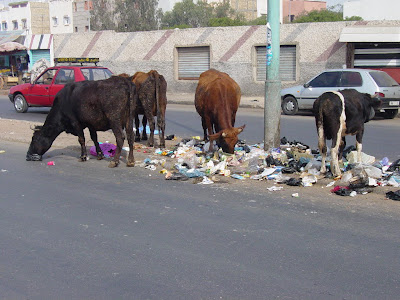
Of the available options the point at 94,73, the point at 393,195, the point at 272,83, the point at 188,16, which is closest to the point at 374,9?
the point at 188,16

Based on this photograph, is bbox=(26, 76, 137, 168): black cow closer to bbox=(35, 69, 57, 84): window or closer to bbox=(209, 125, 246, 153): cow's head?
bbox=(209, 125, 246, 153): cow's head

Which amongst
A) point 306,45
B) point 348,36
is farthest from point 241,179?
point 306,45

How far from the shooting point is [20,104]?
20.2 meters

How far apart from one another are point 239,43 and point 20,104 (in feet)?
38.2

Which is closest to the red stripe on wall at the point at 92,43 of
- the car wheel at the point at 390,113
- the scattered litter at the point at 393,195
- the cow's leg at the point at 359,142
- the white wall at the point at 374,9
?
the car wheel at the point at 390,113

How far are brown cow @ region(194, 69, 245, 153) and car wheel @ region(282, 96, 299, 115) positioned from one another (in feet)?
26.7

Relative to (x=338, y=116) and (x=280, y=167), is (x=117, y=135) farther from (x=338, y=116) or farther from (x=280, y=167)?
(x=338, y=116)

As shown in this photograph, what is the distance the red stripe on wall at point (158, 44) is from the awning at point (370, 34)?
1050 centimetres

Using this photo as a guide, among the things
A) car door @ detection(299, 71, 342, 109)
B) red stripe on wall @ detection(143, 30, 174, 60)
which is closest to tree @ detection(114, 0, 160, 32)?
red stripe on wall @ detection(143, 30, 174, 60)

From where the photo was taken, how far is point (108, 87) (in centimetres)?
947

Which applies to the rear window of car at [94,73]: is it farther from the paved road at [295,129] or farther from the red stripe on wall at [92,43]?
the red stripe on wall at [92,43]

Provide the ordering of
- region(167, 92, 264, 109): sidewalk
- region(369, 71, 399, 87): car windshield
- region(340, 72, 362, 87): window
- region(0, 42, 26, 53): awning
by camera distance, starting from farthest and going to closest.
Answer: region(0, 42, 26, 53): awning, region(167, 92, 264, 109): sidewalk, region(340, 72, 362, 87): window, region(369, 71, 399, 87): car windshield

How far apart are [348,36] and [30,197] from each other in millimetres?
17652

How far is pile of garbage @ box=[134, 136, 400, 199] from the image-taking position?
7.68 metres
